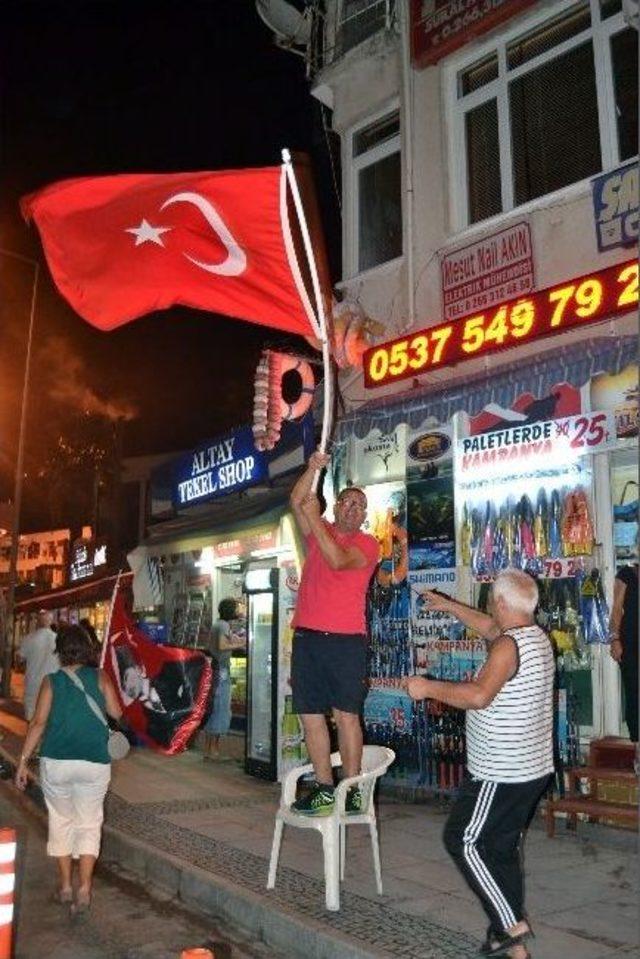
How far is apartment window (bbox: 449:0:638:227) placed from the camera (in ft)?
26.9

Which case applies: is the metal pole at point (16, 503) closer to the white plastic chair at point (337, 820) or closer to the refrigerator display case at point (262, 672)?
the refrigerator display case at point (262, 672)

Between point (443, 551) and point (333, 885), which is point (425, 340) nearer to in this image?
point (443, 551)

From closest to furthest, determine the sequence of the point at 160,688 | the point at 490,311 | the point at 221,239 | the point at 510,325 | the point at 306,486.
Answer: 1. the point at 306,486
2. the point at 221,239
3. the point at 160,688
4. the point at 510,325
5. the point at 490,311

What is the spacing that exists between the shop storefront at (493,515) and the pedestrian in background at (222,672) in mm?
2647

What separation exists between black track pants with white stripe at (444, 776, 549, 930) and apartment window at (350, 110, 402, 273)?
764 cm

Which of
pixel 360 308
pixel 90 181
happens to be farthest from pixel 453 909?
pixel 360 308

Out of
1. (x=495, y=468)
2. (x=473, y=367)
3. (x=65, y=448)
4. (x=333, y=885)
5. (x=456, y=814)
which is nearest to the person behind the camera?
(x=456, y=814)

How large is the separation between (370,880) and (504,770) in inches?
85.3

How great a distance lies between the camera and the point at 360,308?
1024 centimetres

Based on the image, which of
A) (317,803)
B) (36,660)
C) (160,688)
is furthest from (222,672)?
(317,803)

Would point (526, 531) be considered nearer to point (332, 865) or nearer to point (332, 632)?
point (332, 632)

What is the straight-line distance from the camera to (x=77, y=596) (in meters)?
23.0

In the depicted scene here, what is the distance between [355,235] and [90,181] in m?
4.68

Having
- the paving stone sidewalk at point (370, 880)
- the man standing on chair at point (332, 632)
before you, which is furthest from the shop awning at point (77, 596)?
the man standing on chair at point (332, 632)
